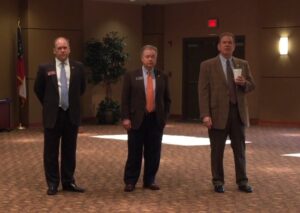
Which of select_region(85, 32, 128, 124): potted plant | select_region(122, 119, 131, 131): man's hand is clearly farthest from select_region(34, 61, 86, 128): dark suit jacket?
select_region(85, 32, 128, 124): potted plant

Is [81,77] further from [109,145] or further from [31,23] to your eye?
[31,23]

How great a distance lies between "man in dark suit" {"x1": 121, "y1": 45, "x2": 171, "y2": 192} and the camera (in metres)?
6.47

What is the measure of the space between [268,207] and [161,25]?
38.3ft

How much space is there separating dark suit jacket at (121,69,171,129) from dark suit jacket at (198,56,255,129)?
1.43 feet

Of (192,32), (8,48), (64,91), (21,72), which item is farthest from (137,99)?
(192,32)

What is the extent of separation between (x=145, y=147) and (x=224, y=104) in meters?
1.01

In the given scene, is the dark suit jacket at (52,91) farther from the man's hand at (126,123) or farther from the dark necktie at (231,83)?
the dark necktie at (231,83)

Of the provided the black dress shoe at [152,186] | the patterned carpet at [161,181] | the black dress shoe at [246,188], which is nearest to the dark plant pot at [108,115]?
the patterned carpet at [161,181]

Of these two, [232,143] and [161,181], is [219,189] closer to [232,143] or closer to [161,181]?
[232,143]

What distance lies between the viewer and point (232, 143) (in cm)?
652

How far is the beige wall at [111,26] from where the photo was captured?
1576cm

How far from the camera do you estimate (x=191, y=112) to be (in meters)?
16.7

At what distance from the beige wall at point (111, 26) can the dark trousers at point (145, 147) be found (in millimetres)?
9179

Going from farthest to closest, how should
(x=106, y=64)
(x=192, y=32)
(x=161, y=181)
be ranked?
(x=192, y=32), (x=106, y=64), (x=161, y=181)
